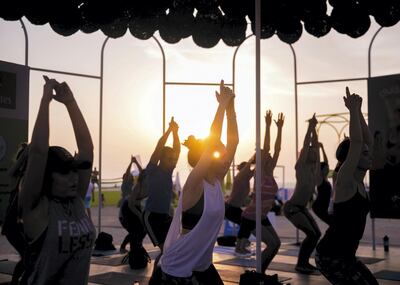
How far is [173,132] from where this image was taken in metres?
5.83

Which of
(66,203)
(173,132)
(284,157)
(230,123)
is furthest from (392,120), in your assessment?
(66,203)

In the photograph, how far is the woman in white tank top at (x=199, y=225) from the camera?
10.1 feet

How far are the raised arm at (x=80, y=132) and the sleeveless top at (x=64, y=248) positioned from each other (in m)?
0.18

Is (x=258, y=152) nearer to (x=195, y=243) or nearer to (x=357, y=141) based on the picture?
(x=357, y=141)

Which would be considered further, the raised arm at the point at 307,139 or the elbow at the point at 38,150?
the raised arm at the point at 307,139

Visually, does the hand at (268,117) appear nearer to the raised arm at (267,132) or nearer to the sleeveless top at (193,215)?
the raised arm at (267,132)

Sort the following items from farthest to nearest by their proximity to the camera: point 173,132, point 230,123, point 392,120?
point 392,120
point 173,132
point 230,123

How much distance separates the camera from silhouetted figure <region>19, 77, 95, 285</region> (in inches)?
88.5

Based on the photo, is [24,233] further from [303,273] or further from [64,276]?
[303,273]

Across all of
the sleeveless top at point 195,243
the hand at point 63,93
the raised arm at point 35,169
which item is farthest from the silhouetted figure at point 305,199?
the raised arm at point 35,169

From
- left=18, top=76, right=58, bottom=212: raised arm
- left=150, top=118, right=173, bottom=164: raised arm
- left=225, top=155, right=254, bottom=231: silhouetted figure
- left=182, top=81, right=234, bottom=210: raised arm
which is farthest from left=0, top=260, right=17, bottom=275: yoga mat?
left=18, top=76, right=58, bottom=212: raised arm

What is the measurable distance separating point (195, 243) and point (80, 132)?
987 mm

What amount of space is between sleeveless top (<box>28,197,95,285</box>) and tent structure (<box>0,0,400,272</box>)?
14.4ft

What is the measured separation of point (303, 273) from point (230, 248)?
3039 millimetres
